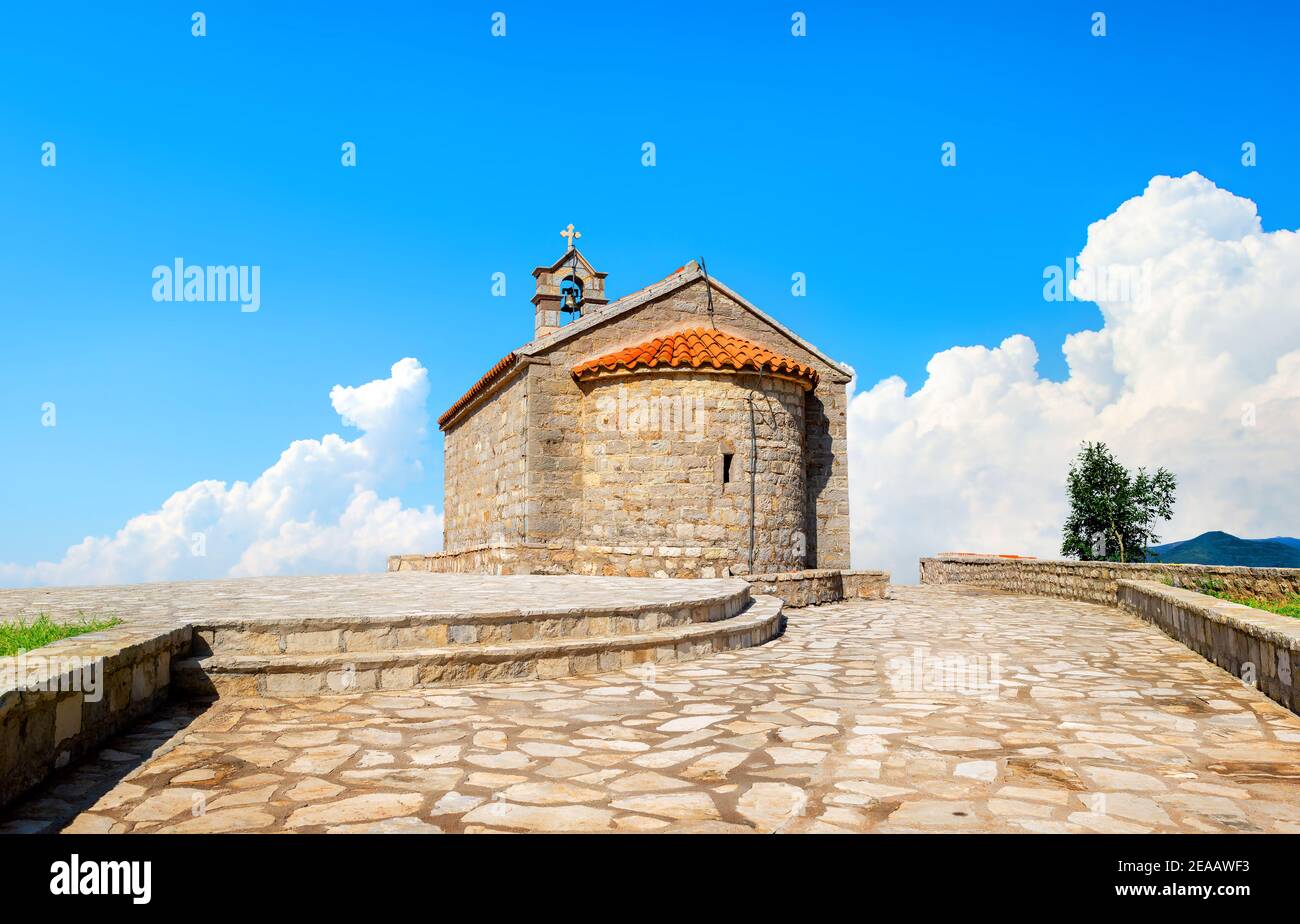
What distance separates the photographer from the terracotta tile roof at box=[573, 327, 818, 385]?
13984mm

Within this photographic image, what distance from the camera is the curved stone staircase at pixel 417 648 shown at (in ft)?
17.8

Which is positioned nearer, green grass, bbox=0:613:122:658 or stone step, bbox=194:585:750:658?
green grass, bbox=0:613:122:658

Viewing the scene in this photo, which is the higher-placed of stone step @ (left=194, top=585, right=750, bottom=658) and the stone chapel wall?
the stone chapel wall

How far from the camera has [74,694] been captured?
383 cm

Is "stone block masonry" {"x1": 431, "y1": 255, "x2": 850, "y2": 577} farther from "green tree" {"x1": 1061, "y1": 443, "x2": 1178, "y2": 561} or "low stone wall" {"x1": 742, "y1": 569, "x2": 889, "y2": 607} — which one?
"green tree" {"x1": 1061, "y1": 443, "x2": 1178, "y2": 561}

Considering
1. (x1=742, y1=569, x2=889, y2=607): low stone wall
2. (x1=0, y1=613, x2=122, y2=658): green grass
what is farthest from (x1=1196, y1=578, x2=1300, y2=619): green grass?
(x1=0, y1=613, x2=122, y2=658): green grass

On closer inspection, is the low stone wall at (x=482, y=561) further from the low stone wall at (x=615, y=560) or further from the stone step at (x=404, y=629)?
the stone step at (x=404, y=629)

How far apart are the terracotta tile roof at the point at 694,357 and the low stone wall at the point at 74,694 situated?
9721mm

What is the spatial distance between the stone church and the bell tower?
101 inches

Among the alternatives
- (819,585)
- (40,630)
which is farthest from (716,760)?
(819,585)

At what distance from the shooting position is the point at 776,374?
14484 mm
